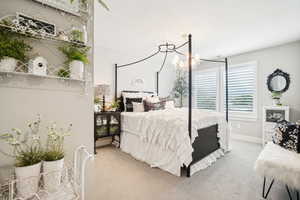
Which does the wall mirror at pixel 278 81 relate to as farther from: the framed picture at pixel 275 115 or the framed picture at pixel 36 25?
the framed picture at pixel 36 25

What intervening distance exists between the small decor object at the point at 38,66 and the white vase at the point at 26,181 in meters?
0.60

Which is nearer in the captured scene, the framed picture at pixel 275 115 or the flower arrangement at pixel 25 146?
the flower arrangement at pixel 25 146

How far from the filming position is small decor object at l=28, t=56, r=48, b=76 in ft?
3.02

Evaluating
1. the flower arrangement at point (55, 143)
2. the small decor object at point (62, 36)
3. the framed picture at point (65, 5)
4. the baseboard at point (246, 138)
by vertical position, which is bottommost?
the baseboard at point (246, 138)

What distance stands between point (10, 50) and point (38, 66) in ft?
0.50

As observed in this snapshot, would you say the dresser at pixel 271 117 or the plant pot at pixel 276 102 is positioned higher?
the plant pot at pixel 276 102

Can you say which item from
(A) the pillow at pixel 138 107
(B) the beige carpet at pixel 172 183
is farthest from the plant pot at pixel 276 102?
(A) the pillow at pixel 138 107

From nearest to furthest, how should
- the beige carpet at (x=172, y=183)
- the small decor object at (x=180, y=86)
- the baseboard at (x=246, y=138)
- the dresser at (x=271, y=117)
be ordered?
the beige carpet at (x=172, y=183), the dresser at (x=271, y=117), the baseboard at (x=246, y=138), the small decor object at (x=180, y=86)

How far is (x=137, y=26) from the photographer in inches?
104

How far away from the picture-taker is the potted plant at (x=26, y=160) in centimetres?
77

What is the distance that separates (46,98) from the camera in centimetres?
103

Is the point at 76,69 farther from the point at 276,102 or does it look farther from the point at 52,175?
the point at 276,102

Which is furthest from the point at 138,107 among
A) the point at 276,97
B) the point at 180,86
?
the point at 276,97

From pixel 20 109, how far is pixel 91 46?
0.72m
